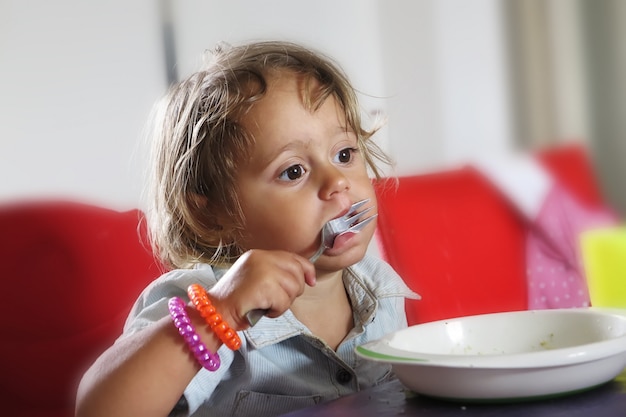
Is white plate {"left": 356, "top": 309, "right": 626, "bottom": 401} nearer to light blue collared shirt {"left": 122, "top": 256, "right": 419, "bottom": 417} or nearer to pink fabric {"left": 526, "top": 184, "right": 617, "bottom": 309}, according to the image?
light blue collared shirt {"left": 122, "top": 256, "right": 419, "bottom": 417}

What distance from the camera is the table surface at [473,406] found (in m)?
0.46

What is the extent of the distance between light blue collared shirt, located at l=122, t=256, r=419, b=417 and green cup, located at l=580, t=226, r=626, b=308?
0.67ft

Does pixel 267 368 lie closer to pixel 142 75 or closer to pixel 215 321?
pixel 215 321

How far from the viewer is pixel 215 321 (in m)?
0.61

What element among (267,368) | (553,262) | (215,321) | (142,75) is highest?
(142,75)

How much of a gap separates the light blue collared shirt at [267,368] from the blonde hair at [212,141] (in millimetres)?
70

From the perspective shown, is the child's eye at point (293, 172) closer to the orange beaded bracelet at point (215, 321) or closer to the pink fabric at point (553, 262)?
the orange beaded bracelet at point (215, 321)

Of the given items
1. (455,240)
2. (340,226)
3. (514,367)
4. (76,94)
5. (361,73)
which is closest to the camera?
(514,367)

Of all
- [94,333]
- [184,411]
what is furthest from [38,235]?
[184,411]

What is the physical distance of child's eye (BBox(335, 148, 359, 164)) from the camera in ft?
2.65

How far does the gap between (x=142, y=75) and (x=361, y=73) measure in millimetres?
564

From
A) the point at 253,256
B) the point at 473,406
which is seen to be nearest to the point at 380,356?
the point at 473,406

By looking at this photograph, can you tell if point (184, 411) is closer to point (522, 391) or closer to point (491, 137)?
point (522, 391)

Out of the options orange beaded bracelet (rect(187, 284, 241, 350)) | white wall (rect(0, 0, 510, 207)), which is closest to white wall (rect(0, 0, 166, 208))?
white wall (rect(0, 0, 510, 207))
